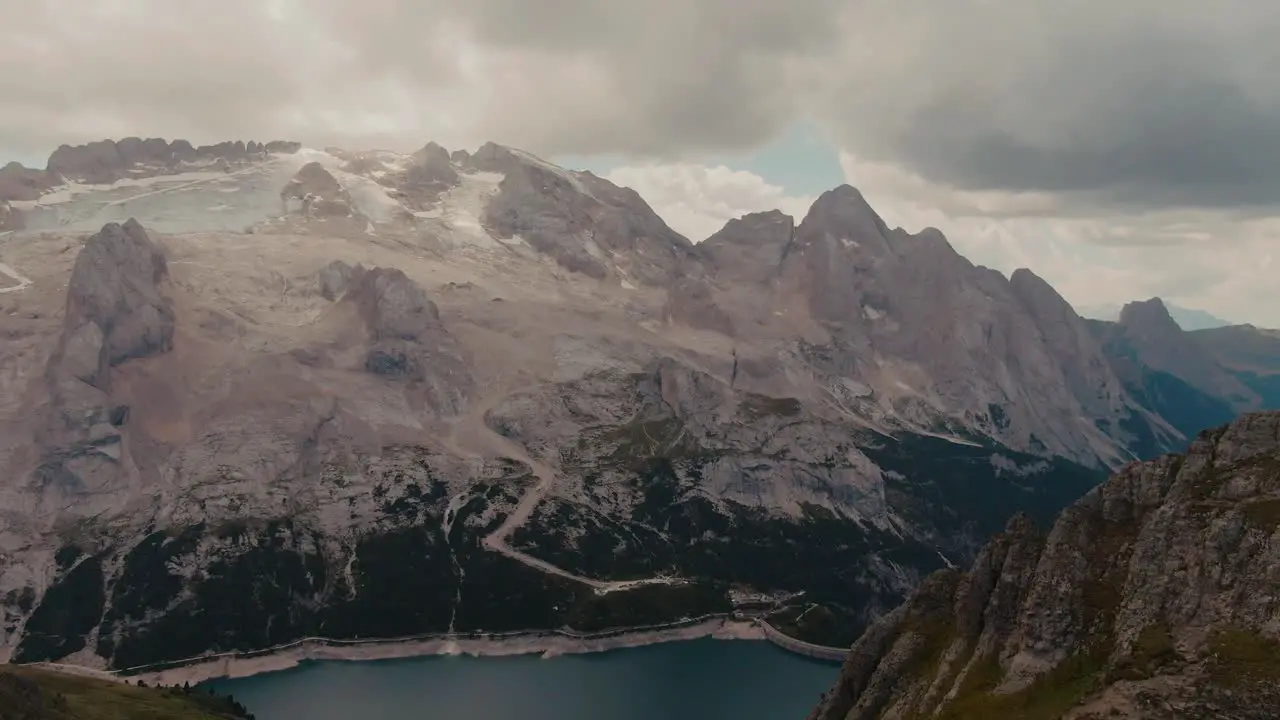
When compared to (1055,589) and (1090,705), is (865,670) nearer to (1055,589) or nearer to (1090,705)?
(1055,589)

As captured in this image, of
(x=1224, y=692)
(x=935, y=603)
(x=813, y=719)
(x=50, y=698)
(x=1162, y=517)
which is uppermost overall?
(x=1162, y=517)

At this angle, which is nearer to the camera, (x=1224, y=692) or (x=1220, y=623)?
(x=1224, y=692)

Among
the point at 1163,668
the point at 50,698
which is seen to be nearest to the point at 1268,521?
the point at 1163,668

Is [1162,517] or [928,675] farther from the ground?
[1162,517]

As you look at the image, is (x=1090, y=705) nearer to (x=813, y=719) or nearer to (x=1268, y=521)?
(x=1268, y=521)

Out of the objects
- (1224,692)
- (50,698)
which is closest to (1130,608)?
(1224,692)

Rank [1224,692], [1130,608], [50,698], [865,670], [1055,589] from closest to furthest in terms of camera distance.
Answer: [1224,692]
[1130,608]
[1055,589]
[865,670]
[50,698]

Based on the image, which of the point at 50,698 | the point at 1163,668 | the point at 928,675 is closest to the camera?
the point at 1163,668
